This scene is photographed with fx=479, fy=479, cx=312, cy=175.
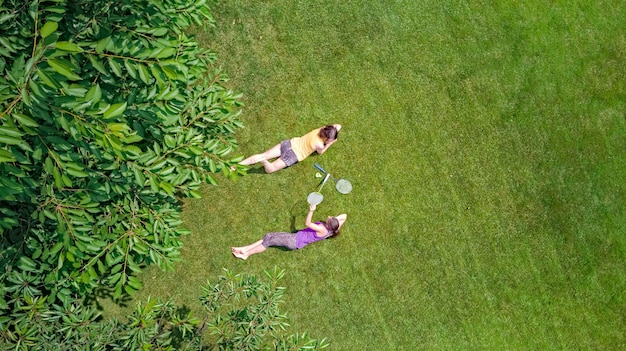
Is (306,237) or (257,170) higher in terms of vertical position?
(257,170)

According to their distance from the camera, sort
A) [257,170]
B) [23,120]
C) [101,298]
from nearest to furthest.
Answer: [23,120], [101,298], [257,170]

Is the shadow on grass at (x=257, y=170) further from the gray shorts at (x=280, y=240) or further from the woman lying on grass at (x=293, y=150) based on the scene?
the gray shorts at (x=280, y=240)

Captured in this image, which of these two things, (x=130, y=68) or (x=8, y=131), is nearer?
(x=8, y=131)

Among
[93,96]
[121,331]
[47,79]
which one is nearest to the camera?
[47,79]

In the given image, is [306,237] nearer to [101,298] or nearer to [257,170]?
[257,170]

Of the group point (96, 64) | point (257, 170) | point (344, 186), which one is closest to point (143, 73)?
point (96, 64)

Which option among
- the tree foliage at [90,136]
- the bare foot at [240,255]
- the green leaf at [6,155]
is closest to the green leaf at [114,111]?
the tree foliage at [90,136]

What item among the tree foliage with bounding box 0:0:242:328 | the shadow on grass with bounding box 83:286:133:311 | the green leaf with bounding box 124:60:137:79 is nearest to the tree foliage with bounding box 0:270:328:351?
the tree foliage with bounding box 0:0:242:328
